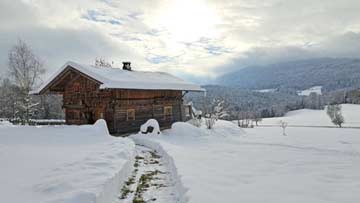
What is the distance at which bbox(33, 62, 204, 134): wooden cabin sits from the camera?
17.5 metres

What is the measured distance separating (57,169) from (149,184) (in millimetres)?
2192

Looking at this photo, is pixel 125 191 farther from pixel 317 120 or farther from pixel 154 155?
pixel 317 120

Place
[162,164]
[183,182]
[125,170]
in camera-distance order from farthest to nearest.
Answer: [162,164]
[125,170]
[183,182]

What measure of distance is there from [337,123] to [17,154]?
114ft

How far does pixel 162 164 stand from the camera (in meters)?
9.63

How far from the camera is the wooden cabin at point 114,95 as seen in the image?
57.4 ft

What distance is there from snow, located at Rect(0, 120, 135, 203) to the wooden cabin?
18.8 ft

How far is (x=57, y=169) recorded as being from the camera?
21.5 ft

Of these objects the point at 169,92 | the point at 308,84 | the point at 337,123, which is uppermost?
the point at 308,84

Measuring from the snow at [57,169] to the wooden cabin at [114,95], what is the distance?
5739mm

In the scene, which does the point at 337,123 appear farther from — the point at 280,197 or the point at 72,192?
the point at 72,192

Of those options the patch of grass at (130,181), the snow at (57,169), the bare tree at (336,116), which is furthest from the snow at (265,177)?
the bare tree at (336,116)

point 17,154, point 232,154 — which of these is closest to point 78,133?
point 17,154

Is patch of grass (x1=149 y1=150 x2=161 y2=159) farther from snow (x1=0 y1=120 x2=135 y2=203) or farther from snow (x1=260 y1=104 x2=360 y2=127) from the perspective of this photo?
snow (x1=260 y1=104 x2=360 y2=127)
